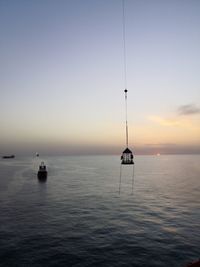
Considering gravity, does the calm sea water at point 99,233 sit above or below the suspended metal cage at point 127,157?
below

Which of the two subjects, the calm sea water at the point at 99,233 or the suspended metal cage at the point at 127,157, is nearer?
the calm sea water at the point at 99,233

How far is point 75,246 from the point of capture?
990 inches

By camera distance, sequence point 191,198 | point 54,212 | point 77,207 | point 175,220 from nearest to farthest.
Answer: point 175,220
point 54,212
point 77,207
point 191,198

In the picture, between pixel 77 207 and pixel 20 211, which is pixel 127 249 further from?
pixel 20 211

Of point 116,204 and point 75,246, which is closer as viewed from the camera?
point 75,246

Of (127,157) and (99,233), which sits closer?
(99,233)

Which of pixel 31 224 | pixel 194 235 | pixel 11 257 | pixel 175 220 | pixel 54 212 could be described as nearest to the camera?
pixel 11 257

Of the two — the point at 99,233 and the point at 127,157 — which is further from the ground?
the point at 127,157

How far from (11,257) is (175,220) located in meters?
25.1

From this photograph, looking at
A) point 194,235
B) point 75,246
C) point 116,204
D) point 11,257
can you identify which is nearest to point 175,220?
point 194,235

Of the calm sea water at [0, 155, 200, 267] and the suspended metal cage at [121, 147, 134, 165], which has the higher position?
the suspended metal cage at [121, 147, 134, 165]

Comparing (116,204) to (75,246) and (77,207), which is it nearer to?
(77,207)

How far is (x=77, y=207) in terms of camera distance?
44.4 m

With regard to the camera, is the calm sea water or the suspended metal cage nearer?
the calm sea water
